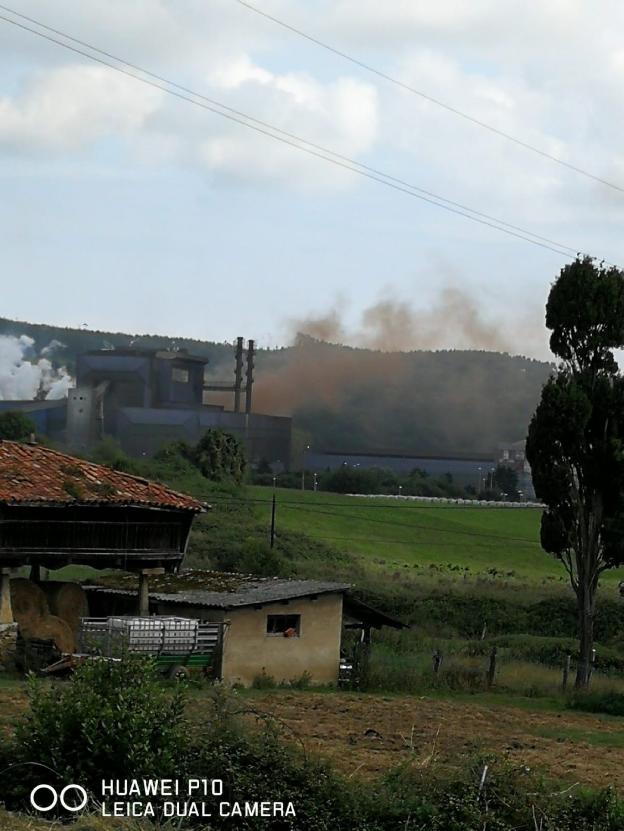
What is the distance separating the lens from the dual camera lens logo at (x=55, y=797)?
15.3 m

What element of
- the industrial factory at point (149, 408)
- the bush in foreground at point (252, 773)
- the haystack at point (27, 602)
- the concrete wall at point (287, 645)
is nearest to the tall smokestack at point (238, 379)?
the industrial factory at point (149, 408)

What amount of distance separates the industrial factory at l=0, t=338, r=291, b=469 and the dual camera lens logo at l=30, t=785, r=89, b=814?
4920 inches

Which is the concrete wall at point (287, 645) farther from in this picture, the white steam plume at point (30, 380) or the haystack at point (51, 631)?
the white steam plume at point (30, 380)

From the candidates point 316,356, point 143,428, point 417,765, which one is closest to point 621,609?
point 417,765

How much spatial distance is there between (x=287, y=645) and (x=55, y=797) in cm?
2220

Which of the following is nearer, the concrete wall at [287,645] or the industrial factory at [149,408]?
Answer: the concrete wall at [287,645]

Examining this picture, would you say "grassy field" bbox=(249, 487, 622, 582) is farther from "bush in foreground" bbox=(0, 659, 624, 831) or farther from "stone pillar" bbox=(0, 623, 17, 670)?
"bush in foreground" bbox=(0, 659, 624, 831)

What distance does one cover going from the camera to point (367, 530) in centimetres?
10644

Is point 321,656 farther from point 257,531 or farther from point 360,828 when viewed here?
point 257,531

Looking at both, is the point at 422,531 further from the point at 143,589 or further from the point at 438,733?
the point at 438,733

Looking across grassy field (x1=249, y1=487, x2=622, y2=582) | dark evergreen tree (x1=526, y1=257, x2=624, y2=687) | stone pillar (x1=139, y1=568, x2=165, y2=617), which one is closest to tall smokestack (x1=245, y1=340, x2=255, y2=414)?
grassy field (x1=249, y1=487, x2=622, y2=582)

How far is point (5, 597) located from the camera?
32312 mm

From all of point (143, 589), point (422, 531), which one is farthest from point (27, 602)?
point (422, 531)

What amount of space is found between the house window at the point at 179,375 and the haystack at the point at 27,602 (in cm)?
12151
